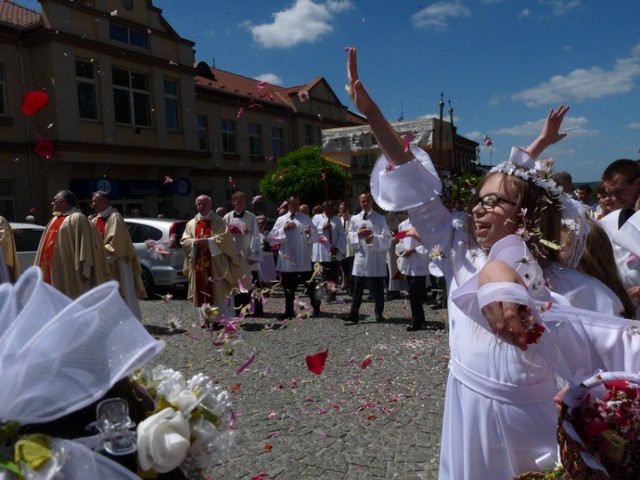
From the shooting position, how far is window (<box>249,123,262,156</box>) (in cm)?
2992

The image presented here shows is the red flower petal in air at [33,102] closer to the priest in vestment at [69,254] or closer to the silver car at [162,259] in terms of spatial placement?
the priest in vestment at [69,254]

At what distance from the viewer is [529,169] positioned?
7.22ft

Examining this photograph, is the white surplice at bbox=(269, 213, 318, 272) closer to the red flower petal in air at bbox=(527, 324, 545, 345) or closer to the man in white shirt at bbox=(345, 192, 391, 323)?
the man in white shirt at bbox=(345, 192, 391, 323)

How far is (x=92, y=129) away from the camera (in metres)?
20.4

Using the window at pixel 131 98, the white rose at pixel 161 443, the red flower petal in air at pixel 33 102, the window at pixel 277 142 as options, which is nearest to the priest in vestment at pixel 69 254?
the red flower petal in air at pixel 33 102

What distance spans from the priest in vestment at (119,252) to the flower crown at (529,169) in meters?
6.85

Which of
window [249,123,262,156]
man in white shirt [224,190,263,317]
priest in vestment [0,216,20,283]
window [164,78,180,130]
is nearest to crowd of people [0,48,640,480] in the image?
priest in vestment [0,216,20,283]

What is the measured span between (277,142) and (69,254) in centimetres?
2543

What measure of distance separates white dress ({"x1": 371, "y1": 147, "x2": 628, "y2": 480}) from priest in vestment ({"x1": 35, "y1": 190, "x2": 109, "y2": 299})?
6.03 m

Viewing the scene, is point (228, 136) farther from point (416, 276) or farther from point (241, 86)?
point (416, 276)

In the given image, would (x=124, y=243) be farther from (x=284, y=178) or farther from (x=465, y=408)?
(x=284, y=178)

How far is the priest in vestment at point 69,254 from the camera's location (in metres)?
7.32

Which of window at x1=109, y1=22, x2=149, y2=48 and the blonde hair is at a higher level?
window at x1=109, y1=22, x2=149, y2=48

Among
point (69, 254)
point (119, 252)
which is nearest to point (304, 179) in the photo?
point (119, 252)
